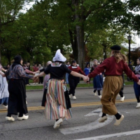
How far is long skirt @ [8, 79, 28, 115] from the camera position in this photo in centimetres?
664

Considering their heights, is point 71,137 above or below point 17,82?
below

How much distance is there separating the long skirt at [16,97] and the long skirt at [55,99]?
3.65 feet

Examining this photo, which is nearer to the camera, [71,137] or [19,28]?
[71,137]

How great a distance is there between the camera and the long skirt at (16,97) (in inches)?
261

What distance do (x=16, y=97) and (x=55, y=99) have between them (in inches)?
54.9

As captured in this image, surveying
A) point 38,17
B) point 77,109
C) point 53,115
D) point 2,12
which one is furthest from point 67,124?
point 2,12

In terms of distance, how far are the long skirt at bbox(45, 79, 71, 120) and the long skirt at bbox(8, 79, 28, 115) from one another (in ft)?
3.65

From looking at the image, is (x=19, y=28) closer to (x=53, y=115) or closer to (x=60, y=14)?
(x=60, y=14)

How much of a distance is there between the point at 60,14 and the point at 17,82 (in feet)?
54.9

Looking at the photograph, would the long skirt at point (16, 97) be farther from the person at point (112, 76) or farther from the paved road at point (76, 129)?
the person at point (112, 76)

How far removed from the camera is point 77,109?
27.1 ft

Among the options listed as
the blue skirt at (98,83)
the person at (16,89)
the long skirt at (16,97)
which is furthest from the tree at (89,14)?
the long skirt at (16,97)

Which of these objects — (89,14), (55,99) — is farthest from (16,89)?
(89,14)

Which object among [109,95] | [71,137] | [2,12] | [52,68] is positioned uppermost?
[2,12]
